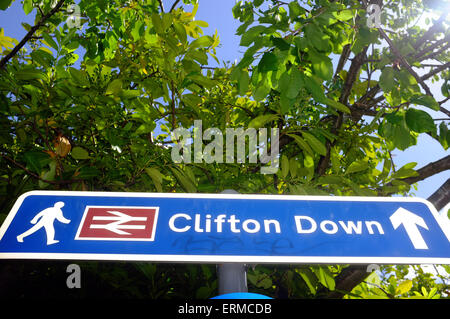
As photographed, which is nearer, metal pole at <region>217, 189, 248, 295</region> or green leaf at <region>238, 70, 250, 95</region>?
metal pole at <region>217, 189, 248, 295</region>

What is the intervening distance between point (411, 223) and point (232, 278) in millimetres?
527

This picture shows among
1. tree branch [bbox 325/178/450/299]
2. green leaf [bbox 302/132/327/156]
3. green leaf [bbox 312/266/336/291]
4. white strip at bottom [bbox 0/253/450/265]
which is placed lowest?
white strip at bottom [bbox 0/253/450/265]

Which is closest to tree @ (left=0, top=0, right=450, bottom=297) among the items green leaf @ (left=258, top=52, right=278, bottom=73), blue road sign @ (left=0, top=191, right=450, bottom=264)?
green leaf @ (left=258, top=52, right=278, bottom=73)

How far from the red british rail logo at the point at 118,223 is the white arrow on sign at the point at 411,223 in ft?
2.15

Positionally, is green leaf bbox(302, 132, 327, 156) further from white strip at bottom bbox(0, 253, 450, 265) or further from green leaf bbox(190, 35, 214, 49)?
white strip at bottom bbox(0, 253, 450, 265)

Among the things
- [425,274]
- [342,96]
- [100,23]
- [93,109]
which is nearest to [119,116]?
[93,109]

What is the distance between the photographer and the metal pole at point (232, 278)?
2.28 feet

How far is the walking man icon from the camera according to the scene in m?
0.81

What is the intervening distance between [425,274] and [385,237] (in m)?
2.36

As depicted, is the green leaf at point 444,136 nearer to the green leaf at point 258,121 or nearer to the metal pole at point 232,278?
the green leaf at point 258,121

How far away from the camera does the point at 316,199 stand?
0.97 meters

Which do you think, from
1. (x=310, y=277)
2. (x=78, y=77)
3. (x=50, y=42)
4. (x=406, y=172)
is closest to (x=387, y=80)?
(x=406, y=172)

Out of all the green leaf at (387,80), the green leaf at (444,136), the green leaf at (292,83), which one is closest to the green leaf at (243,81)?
the green leaf at (292,83)
